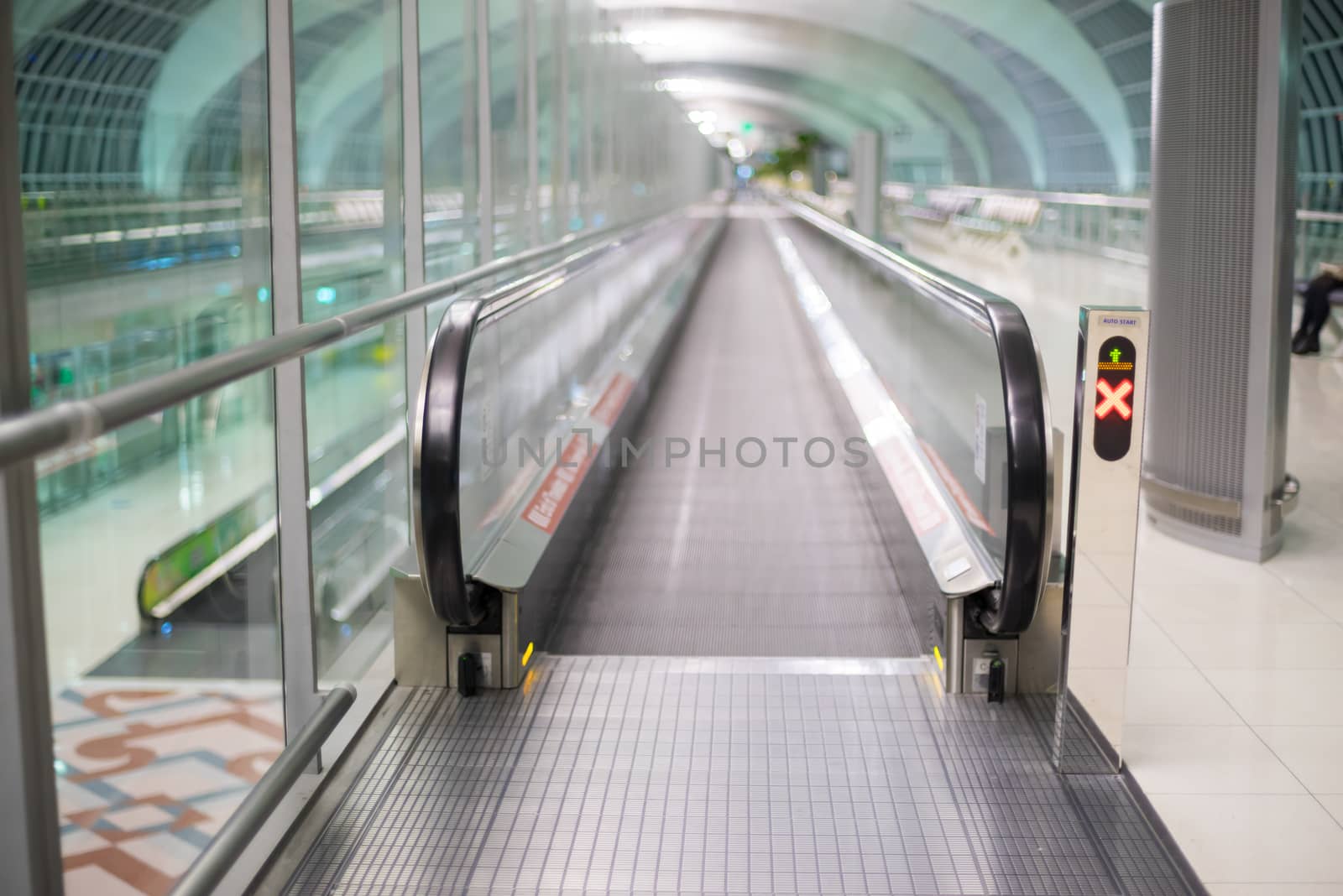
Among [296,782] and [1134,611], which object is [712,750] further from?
[1134,611]

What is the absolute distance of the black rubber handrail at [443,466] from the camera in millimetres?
3711

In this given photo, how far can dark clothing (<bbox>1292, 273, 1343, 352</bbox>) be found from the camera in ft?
37.2

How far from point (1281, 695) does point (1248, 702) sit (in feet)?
0.50

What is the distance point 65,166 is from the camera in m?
2.40

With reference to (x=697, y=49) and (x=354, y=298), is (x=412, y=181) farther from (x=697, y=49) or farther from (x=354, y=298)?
(x=697, y=49)

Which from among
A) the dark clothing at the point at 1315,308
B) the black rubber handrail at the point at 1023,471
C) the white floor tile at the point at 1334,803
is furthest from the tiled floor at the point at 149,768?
the dark clothing at the point at 1315,308

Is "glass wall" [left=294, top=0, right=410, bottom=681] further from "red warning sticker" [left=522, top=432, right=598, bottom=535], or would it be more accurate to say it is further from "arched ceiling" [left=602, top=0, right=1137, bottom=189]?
"arched ceiling" [left=602, top=0, right=1137, bottom=189]

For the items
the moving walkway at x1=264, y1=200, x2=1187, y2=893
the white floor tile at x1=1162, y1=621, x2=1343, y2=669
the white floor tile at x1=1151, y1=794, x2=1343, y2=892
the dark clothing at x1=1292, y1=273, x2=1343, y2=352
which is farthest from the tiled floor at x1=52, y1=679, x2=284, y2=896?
the dark clothing at x1=1292, y1=273, x2=1343, y2=352

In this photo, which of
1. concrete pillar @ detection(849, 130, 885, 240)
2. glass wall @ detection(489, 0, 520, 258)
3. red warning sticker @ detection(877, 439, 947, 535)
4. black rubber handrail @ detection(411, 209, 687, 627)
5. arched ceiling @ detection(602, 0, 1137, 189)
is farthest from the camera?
arched ceiling @ detection(602, 0, 1137, 189)

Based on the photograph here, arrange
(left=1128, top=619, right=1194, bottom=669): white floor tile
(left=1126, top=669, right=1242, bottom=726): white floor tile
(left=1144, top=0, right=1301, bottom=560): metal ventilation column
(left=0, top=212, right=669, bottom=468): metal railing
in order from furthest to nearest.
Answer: (left=1144, top=0, right=1301, bottom=560): metal ventilation column
(left=1128, top=619, right=1194, bottom=669): white floor tile
(left=1126, top=669, right=1242, bottom=726): white floor tile
(left=0, top=212, right=669, bottom=468): metal railing

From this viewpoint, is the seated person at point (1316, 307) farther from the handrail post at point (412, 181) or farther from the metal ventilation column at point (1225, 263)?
the handrail post at point (412, 181)

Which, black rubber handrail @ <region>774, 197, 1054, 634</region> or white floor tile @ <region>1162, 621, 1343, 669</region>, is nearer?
black rubber handrail @ <region>774, 197, 1054, 634</region>

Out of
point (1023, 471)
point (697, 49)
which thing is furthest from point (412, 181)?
point (697, 49)

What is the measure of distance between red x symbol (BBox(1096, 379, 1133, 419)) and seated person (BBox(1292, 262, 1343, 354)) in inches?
361
